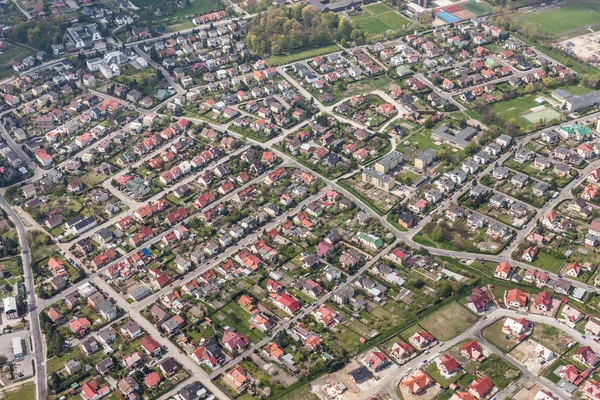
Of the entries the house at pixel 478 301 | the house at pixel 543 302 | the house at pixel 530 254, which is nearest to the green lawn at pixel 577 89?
the house at pixel 530 254

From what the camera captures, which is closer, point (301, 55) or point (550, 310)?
point (550, 310)

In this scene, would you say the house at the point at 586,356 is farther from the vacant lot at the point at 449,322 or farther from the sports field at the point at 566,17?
the sports field at the point at 566,17

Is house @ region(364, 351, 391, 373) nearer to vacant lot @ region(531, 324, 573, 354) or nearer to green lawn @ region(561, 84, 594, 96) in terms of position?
vacant lot @ region(531, 324, 573, 354)

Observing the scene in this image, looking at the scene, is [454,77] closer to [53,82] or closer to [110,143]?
[110,143]

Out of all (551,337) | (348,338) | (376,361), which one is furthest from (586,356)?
(348,338)

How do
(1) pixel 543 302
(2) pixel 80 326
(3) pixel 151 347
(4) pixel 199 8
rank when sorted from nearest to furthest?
1. (3) pixel 151 347
2. (1) pixel 543 302
3. (2) pixel 80 326
4. (4) pixel 199 8

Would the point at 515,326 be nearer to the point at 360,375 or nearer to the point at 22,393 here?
the point at 360,375

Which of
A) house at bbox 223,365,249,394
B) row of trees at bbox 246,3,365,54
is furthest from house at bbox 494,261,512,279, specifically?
row of trees at bbox 246,3,365,54
